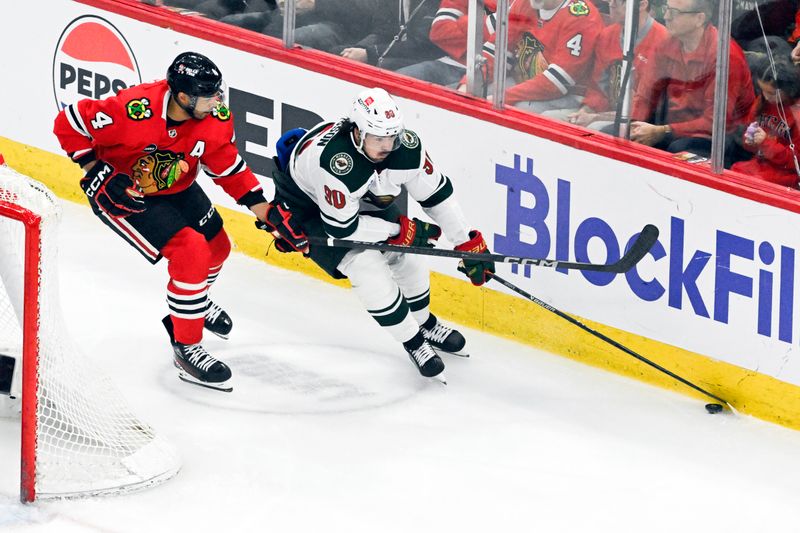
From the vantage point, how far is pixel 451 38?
18.0 ft

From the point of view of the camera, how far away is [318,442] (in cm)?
474

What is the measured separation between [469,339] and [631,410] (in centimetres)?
72

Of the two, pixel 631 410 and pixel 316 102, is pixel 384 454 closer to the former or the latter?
pixel 631 410

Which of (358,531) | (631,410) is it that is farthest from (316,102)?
(358,531)

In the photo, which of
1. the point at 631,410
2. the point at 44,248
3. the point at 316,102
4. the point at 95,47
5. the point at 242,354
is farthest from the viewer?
the point at 95,47

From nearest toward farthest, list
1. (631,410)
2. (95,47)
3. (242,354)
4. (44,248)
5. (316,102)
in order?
(44,248), (631,410), (242,354), (316,102), (95,47)

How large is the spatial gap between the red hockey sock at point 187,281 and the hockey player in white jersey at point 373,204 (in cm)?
28

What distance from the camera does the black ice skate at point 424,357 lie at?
16.9ft

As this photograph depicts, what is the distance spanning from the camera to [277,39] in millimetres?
5922

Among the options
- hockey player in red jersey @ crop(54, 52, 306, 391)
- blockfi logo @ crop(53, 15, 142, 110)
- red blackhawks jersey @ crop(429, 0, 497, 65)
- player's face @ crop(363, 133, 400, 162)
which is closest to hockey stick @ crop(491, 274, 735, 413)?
player's face @ crop(363, 133, 400, 162)

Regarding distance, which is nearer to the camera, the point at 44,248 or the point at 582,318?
the point at 44,248

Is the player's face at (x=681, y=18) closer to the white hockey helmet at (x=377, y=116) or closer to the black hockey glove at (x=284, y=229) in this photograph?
the white hockey helmet at (x=377, y=116)

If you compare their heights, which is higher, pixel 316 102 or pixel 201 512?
pixel 316 102

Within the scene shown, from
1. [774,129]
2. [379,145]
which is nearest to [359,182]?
[379,145]
